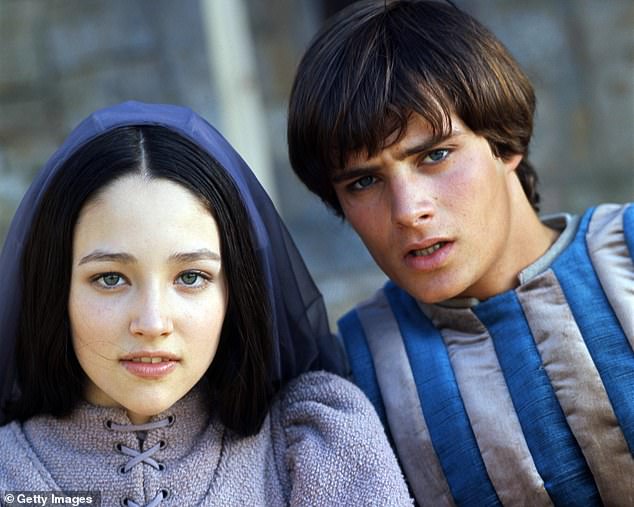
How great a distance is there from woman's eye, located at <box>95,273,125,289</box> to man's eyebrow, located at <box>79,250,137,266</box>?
37 mm

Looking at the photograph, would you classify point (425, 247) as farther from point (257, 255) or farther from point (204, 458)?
point (204, 458)

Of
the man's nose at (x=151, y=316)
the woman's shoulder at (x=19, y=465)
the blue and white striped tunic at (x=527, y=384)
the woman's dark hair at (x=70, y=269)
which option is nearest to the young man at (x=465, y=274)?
the blue and white striped tunic at (x=527, y=384)

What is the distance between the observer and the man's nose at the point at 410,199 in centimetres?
226

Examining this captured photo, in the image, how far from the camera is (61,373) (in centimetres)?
214

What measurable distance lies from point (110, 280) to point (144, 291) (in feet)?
0.26

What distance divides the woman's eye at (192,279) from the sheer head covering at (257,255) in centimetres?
17

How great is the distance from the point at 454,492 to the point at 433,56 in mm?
977

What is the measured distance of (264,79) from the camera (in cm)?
528

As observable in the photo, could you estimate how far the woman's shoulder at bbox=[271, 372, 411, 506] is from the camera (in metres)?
2.08

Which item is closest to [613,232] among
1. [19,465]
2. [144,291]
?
[144,291]

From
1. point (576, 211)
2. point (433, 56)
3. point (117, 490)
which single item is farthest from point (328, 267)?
point (117, 490)

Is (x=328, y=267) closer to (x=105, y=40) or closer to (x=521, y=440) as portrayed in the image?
(x=105, y=40)

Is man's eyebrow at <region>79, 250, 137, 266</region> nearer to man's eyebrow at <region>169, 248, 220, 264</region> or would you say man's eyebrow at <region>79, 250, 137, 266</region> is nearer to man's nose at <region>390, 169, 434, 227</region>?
man's eyebrow at <region>169, 248, 220, 264</region>

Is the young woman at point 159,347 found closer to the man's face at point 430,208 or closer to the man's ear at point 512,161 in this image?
the man's face at point 430,208
